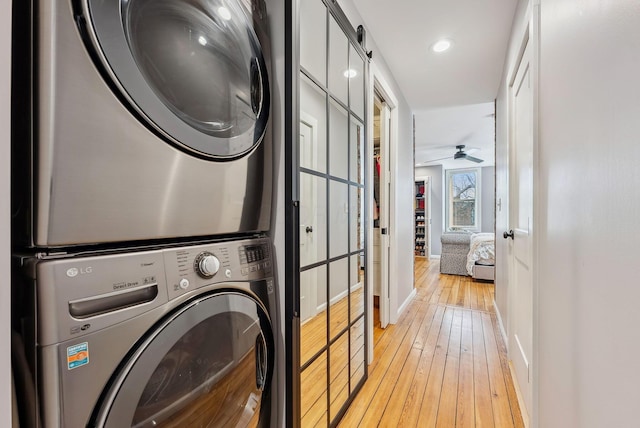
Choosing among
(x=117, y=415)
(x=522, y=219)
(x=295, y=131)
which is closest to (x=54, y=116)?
(x=117, y=415)

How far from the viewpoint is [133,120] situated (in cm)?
57

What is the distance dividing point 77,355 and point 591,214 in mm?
1208

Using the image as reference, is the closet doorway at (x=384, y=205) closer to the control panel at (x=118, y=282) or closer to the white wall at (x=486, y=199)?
the control panel at (x=118, y=282)

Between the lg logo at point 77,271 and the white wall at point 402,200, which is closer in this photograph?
the lg logo at point 77,271

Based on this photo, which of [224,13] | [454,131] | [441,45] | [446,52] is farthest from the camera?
[454,131]

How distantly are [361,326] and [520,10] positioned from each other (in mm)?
2250

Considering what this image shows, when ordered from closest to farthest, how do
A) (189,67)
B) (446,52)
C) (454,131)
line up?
(189,67) < (446,52) < (454,131)

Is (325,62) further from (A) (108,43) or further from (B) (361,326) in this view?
(B) (361,326)

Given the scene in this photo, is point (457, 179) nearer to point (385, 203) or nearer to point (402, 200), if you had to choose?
point (402, 200)

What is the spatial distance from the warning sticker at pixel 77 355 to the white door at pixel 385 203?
2539 mm


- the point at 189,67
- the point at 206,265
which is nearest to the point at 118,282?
the point at 206,265

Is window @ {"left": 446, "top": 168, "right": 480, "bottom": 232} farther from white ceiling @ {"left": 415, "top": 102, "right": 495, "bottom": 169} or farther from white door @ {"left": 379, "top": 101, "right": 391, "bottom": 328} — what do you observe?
white door @ {"left": 379, "top": 101, "right": 391, "bottom": 328}

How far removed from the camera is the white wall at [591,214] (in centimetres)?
59

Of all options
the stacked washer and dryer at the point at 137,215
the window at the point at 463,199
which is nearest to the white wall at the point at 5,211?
the stacked washer and dryer at the point at 137,215
